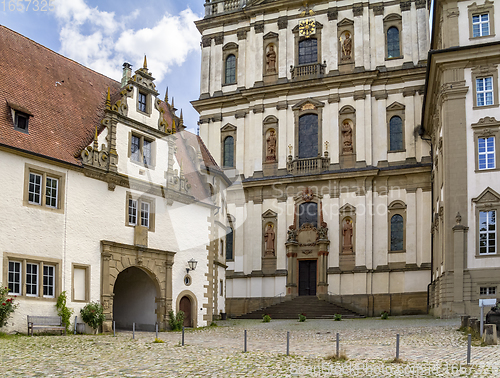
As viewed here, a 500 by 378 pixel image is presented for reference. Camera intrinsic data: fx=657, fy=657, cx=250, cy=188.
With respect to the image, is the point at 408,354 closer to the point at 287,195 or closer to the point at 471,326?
the point at 471,326

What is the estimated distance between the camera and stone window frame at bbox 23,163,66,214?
22.9 meters

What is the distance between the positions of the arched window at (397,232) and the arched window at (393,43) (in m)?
11.6

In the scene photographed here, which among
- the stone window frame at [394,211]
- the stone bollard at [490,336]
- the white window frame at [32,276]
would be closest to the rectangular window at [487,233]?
the stone bollard at [490,336]

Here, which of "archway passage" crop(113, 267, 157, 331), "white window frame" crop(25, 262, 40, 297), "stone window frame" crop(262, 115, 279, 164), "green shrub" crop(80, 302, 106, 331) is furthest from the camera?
"stone window frame" crop(262, 115, 279, 164)

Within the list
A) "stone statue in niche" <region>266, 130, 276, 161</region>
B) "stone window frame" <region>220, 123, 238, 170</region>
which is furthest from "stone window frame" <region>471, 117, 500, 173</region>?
"stone window frame" <region>220, 123, 238, 170</region>

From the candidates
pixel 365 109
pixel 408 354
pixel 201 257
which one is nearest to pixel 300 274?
pixel 365 109

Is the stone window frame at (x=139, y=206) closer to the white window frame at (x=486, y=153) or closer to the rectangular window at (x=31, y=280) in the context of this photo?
the rectangular window at (x=31, y=280)

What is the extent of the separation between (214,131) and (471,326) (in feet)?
105

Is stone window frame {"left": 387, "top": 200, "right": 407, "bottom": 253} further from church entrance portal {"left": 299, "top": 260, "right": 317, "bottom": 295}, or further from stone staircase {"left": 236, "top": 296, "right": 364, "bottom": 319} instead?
stone staircase {"left": 236, "top": 296, "right": 364, "bottom": 319}

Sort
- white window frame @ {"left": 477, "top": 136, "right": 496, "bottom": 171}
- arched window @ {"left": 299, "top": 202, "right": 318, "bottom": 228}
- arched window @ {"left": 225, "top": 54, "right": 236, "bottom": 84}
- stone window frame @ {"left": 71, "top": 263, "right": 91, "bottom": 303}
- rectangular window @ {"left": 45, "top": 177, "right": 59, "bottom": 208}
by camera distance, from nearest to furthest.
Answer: rectangular window @ {"left": 45, "top": 177, "right": 59, "bottom": 208} < stone window frame @ {"left": 71, "top": 263, "right": 91, "bottom": 303} < white window frame @ {"left": 477, "top": 136, "right": 496, "bottom": 171} < arched window @ {"left": 299, "top": 202, "right": 318, "bottom": 228} < arched window @ {"left": 225, "top": 54, "right": 236, "bottom": 84}

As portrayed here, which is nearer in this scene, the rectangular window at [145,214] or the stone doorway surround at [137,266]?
the stone doorway surround at [137,266]

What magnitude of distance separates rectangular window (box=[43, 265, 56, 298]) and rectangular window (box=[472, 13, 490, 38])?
2239 centimetres

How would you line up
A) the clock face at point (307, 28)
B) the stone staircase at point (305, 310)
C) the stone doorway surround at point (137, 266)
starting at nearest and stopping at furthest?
the stone doorway surround at point (137, 266)
the stone staircase at point (305, 310)
the clock face at point (307, 28)

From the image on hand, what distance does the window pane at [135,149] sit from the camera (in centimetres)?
2817
